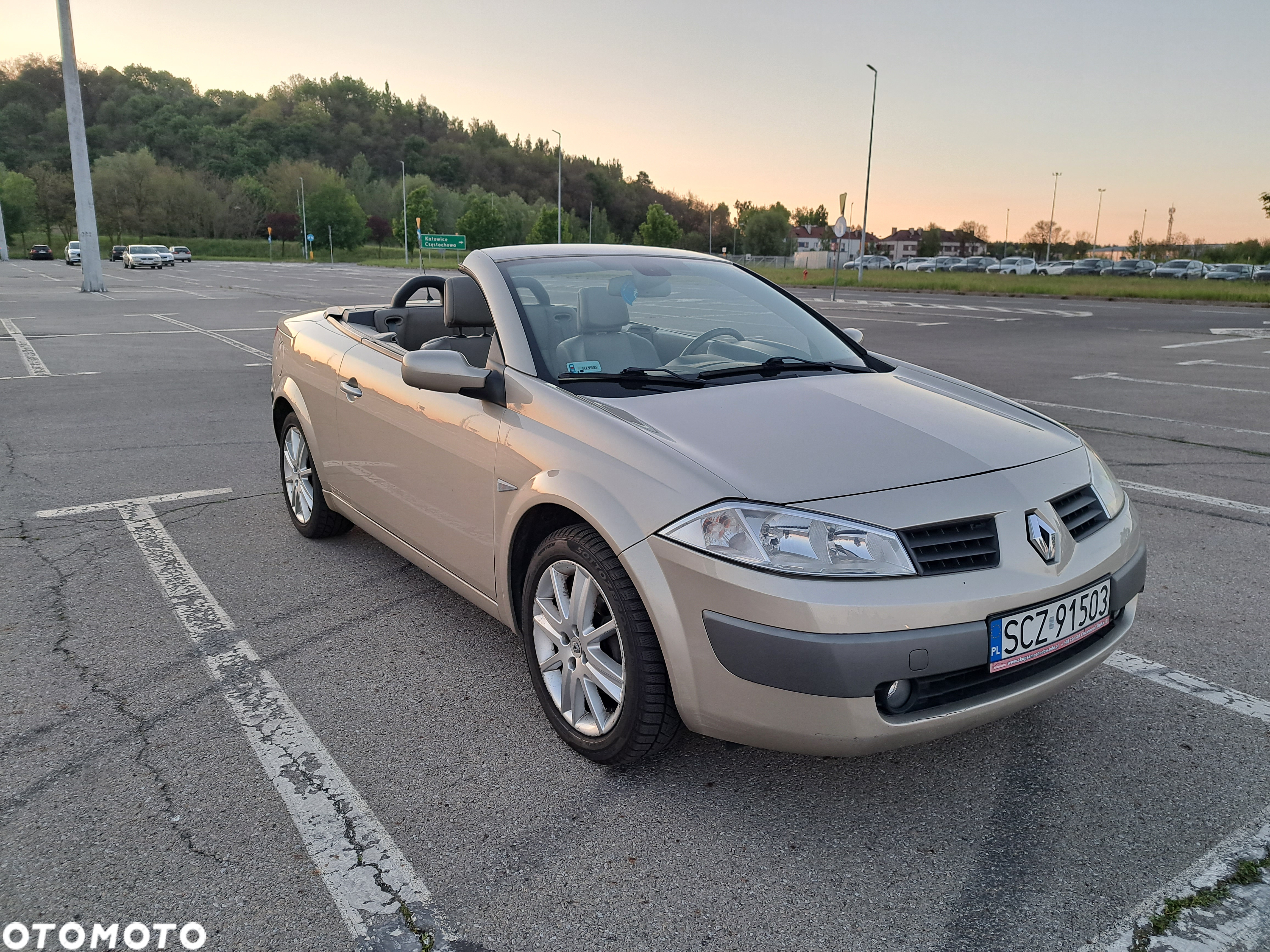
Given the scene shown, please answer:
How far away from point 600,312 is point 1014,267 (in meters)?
73.0

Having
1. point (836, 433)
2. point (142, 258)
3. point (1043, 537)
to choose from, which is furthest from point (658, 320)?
point (142, 258)

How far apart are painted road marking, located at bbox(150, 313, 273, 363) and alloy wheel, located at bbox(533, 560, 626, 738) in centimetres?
887

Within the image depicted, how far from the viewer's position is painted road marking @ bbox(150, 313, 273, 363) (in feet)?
42.7

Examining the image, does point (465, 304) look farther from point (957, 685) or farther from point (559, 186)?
point (559, 186)

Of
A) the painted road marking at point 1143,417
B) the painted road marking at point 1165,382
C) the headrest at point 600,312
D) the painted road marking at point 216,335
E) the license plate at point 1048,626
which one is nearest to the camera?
the license plate at point 1048,626

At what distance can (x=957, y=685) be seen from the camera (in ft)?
7.55

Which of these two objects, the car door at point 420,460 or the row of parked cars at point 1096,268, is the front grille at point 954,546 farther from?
the row of parked cars at point 1096,268

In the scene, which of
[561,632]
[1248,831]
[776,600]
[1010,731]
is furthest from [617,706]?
[1248,831]

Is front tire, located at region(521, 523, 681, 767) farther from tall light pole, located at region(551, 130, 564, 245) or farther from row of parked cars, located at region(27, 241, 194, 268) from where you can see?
row of parked cars, located at region(27, 241, 194, 268)

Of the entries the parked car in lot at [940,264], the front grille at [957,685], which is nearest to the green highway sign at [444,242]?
the parked car in lot at [940,264]

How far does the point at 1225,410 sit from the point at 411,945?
9505mm

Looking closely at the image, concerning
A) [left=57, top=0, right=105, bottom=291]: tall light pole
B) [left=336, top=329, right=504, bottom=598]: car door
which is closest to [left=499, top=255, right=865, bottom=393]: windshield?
[left=336, top=329, right=504, bottom=598]: car door

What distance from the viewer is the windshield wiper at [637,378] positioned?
3055mm

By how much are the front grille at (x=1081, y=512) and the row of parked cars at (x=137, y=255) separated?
4929cm
